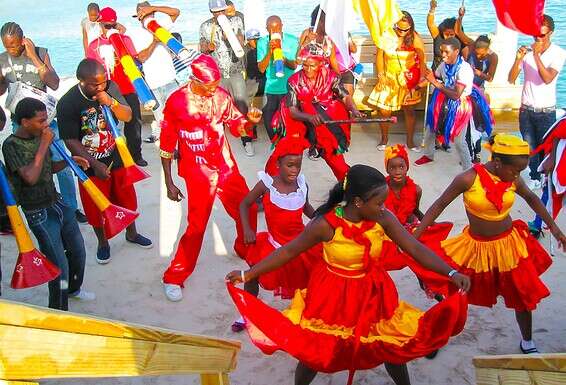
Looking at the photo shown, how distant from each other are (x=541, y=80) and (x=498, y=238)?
129 inches

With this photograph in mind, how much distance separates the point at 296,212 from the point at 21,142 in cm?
205

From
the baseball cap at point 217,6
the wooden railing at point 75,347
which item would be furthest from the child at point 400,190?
the baseball cap at point 217,6

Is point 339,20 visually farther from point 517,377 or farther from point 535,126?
point 517,377

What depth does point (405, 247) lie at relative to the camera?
3.64 m

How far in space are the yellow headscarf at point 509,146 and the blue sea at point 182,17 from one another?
7.97 m

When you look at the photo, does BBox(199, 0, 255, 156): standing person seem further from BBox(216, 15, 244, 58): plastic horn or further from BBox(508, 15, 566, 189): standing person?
BBox(508, 15, 566, 189): standing person

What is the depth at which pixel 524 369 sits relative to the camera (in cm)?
205

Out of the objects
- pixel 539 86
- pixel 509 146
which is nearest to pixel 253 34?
pixel 539 86

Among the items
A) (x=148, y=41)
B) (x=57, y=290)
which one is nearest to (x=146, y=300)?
(x=57, y=290)

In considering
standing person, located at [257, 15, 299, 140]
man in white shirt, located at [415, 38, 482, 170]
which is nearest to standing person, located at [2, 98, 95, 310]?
standing person, located at [257, 15, 299, 140]

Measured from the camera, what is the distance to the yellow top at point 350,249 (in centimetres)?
356

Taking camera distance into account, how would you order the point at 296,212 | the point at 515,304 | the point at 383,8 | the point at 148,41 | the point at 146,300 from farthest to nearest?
1. the point at 148,41
2. the point at 383,8
3. the point at 146,300
4. the point at 296,212
5. the point at 515,304

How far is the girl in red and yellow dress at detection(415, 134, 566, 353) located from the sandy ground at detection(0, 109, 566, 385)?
53cm

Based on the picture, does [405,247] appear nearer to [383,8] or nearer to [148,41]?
[383,8]
